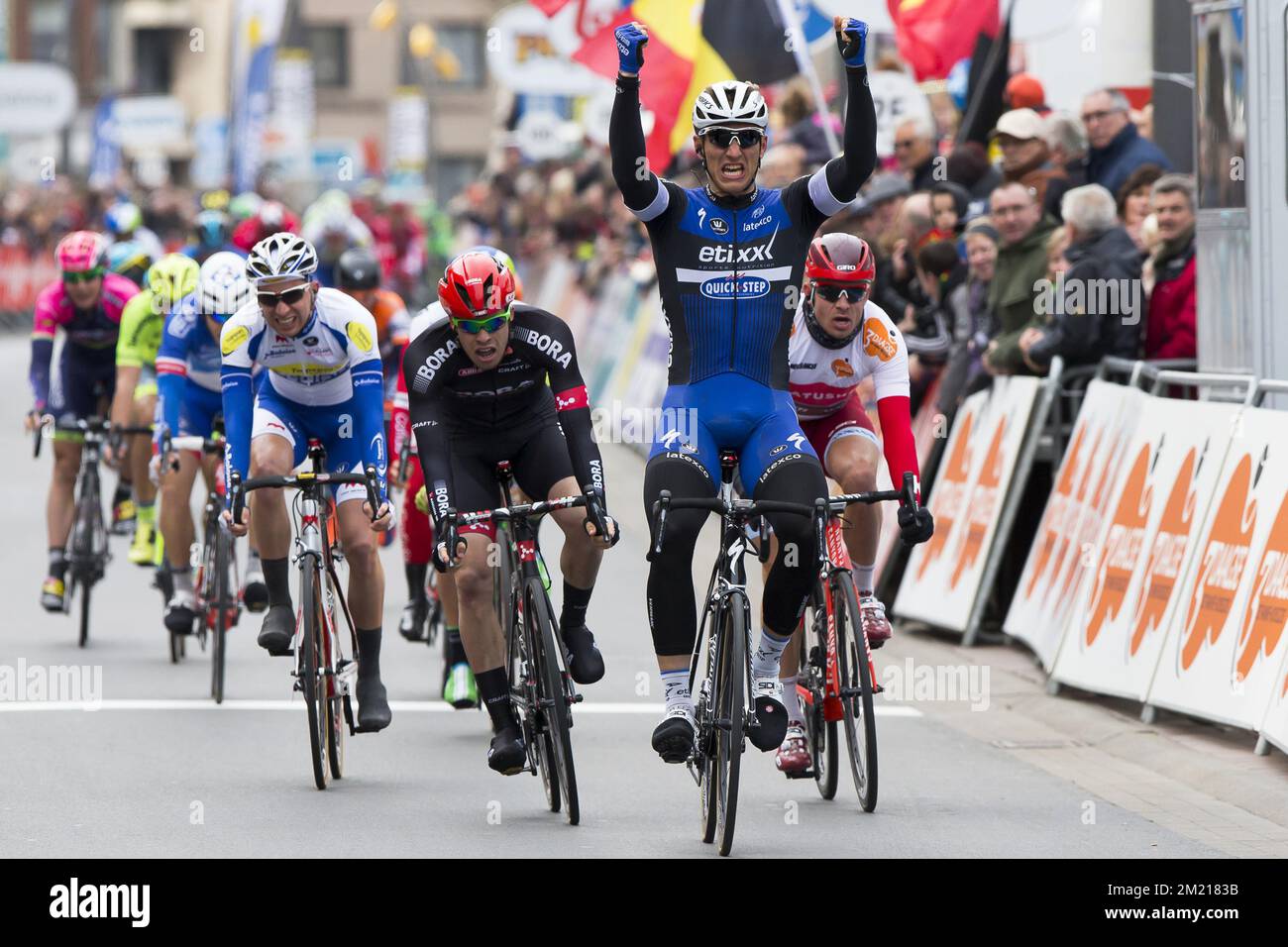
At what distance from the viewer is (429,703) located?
38.4ft

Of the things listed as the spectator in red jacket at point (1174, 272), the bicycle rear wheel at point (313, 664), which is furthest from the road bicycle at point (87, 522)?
the spectator in red jacket at point (1174, 272)

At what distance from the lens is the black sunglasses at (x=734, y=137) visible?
8.19 meters

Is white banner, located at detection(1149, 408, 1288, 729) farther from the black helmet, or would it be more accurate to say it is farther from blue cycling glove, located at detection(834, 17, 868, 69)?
the black helmet

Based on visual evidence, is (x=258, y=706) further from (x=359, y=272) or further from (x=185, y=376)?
(x=359, y=272)

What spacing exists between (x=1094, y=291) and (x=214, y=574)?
4.53m

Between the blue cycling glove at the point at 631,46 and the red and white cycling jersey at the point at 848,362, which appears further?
the red and white cycling jersey at the point at 848,362

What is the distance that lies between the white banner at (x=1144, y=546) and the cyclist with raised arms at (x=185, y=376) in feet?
14.3

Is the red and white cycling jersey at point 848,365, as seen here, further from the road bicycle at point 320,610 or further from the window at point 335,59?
the window at point 335,59

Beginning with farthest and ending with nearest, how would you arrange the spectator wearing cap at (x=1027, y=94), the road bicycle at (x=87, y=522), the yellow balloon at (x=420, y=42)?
the yellow balloon at (x=420, y=42) → the spectator wearing cap at (x=1027, y=94) → the road bicycle at (x=87, y=522)

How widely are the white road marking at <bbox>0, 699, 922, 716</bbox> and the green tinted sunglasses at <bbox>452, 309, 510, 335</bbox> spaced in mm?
3113

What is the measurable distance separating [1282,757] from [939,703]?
2.43m
